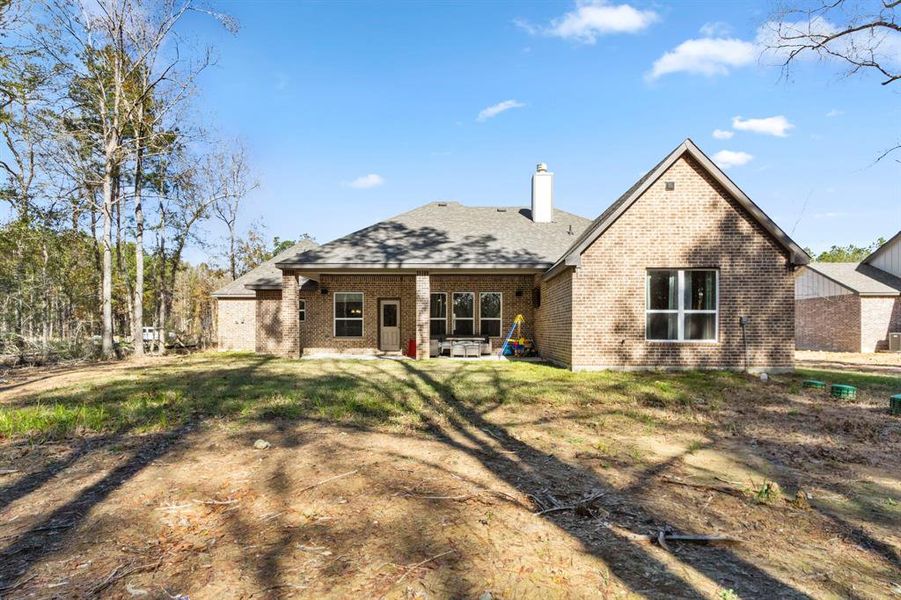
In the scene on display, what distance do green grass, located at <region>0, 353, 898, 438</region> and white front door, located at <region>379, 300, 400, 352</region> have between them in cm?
545

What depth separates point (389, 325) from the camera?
18109mm

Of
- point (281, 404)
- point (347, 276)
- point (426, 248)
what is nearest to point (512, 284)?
point (426, 248)

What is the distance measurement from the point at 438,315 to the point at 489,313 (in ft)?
6.34

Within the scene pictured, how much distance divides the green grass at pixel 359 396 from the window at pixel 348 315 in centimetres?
550

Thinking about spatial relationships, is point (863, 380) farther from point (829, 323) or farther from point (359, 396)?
point (829, 323)

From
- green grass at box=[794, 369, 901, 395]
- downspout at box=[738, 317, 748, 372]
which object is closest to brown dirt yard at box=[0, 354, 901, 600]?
green grass at box=[794, 369, 901, 395]

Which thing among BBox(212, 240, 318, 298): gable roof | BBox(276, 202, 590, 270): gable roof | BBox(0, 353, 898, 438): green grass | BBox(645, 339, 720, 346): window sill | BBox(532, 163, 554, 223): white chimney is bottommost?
BBox(0, 353, 898, 438): green grass

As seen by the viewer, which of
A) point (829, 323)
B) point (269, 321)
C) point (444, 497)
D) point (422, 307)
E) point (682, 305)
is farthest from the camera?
point (829, 323)

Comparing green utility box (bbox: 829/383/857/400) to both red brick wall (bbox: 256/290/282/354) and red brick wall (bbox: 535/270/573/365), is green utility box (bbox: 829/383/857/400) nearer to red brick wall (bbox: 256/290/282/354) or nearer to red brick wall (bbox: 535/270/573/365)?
red brick wall (bbox: 535/270/573/365)

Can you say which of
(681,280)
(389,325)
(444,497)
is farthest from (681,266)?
(389,325)

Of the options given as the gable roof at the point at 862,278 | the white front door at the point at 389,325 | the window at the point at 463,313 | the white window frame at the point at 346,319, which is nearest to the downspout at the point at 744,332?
the window at the point at 463,313

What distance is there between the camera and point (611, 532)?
3.53m

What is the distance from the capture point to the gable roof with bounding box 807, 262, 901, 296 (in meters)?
22.6

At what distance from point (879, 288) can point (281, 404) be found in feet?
92.6
